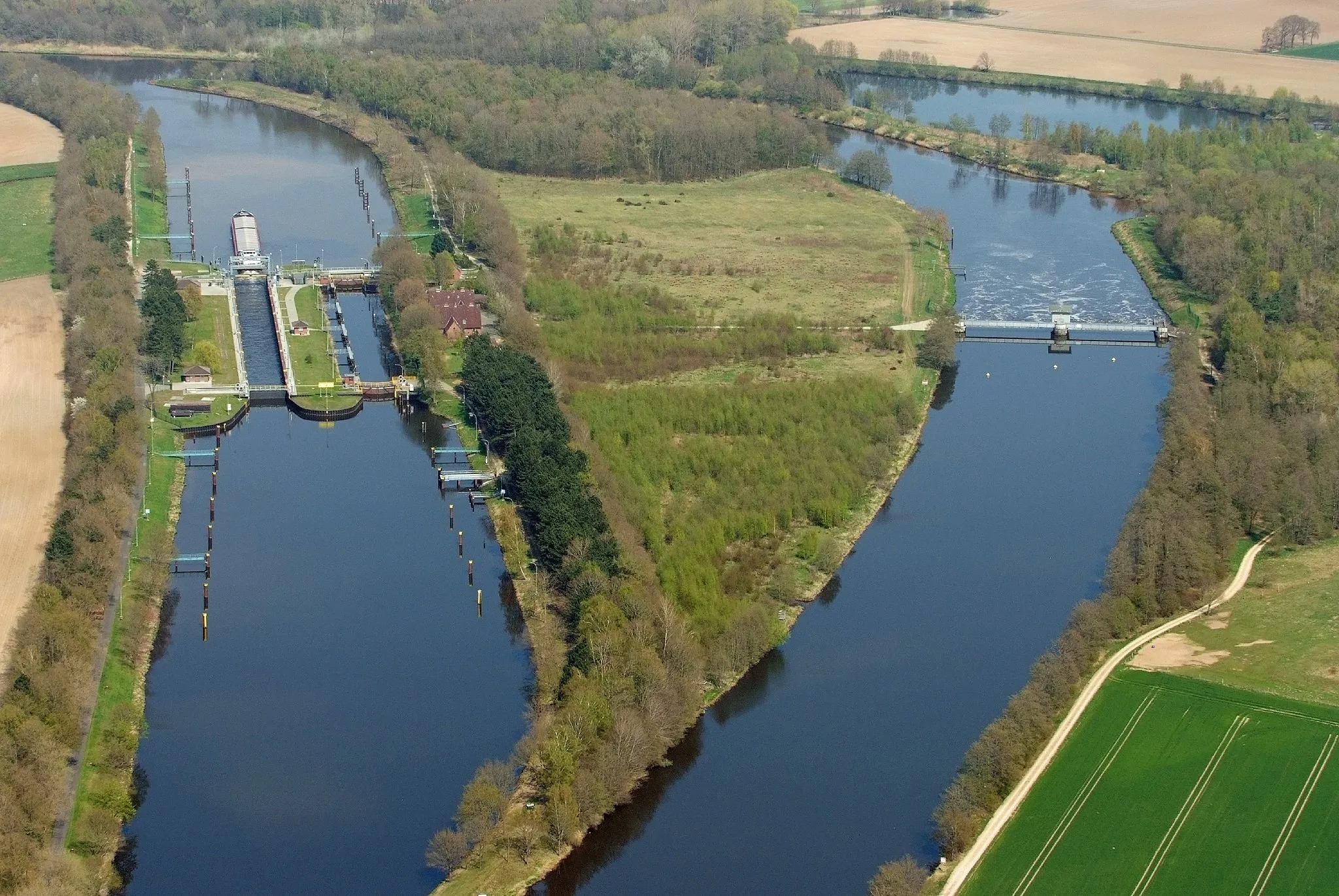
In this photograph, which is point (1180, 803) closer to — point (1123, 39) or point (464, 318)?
point (464, 318)

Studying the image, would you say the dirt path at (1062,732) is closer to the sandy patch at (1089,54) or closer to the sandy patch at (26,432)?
the sandy patch at (26,432)

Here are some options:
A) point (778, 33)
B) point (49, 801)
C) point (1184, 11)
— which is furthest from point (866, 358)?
point (1184, 11)

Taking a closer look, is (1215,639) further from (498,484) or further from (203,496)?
(203,496)

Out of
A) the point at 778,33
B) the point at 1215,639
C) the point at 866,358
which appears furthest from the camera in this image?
the point at 778,33

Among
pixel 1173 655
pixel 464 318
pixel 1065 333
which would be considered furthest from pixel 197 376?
pixel 1173 655

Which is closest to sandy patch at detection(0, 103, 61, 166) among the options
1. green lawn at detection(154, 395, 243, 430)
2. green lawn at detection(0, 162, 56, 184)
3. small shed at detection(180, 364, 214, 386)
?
green lawn at detection(0, 162, 56, 184)

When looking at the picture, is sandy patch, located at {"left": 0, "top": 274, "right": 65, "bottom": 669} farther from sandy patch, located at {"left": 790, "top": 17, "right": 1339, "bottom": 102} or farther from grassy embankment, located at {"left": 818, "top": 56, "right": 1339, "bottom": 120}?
sandy patch, located at {"left": 790, "top": 17, "right": 1339, "bottom": 102}
